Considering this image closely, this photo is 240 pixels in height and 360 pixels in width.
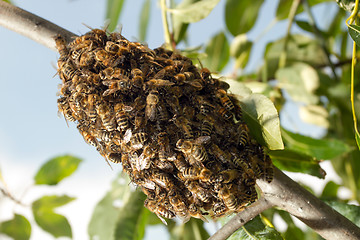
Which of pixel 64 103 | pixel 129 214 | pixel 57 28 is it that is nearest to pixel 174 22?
pixel 57 28

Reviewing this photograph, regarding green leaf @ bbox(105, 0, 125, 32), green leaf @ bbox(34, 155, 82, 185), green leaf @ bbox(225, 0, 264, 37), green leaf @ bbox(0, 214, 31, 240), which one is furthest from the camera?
green leaf @ bbox(225, 0, 264, 37)

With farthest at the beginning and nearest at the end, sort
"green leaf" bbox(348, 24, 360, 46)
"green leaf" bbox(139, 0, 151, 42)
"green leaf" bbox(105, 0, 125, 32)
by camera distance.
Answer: "green leaf" bbox(139, 0, 151, 42) → "green leaf" bbox(105, 0, 125, 32) → "green leaf" bbox(348, 24, 360, 46)

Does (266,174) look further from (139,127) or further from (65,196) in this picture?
(65,196)

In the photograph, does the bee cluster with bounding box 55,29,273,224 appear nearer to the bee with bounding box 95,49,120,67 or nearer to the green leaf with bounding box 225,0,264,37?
→ the bee with bounding box 95,49,120,67

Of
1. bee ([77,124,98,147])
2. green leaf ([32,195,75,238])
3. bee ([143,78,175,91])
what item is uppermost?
bee ([143,78,175,91])

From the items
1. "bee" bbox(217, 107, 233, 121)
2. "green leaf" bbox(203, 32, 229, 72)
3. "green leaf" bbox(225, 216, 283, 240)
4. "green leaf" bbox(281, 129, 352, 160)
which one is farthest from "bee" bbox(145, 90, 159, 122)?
"green leaf" bbox(203, 32, 229, 72)

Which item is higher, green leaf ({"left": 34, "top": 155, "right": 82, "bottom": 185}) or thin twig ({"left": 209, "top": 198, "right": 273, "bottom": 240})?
green leaf ({"left": 34, "top": 155, "right": 82, "bottom": 185})
